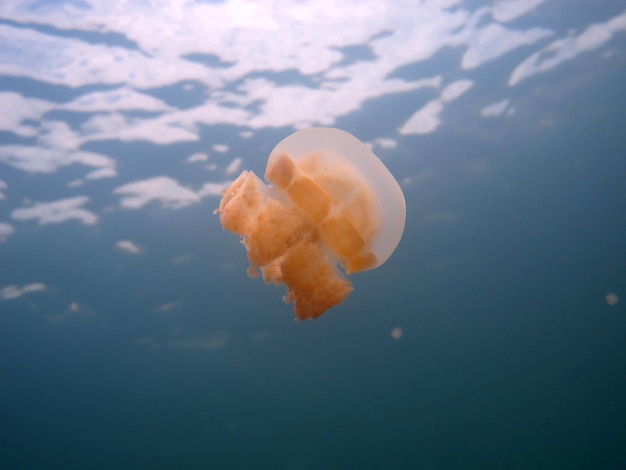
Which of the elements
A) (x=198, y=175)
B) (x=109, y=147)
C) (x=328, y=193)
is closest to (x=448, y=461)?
(x=198, y=175)

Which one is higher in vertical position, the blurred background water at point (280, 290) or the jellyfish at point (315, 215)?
the blurred background water at point (280, 290)

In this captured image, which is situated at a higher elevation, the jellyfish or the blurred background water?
the blurred background water

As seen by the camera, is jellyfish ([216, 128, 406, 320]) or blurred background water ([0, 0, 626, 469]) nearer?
jellyfish ([216, 128, 406, 320])

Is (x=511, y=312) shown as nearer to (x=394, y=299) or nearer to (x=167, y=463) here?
(x=394, y=299)

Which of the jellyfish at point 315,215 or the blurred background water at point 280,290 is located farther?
the blurred background water at point 280,290
